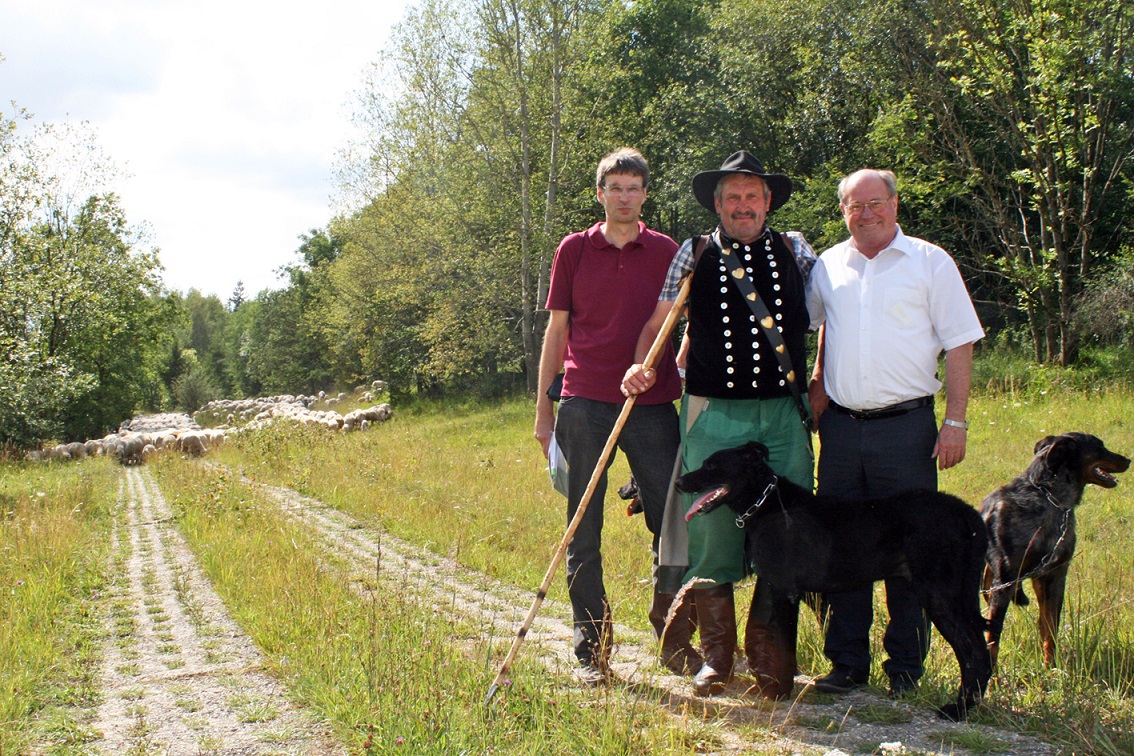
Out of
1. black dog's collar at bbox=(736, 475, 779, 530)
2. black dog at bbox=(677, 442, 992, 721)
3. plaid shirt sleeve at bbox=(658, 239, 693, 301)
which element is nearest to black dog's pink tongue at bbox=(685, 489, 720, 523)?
black dog at bbox=(677, 442, 992, 721)

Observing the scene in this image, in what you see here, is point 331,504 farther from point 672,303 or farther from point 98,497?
point 672,303

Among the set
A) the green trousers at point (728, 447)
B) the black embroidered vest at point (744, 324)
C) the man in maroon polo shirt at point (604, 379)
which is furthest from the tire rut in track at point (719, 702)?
the black embroidered vest at point (744, 324)

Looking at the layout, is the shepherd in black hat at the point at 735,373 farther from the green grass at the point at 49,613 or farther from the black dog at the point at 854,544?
the green grass at the point at 49,613

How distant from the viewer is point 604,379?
444 centimetres

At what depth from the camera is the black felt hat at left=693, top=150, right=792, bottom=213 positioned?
415 cm

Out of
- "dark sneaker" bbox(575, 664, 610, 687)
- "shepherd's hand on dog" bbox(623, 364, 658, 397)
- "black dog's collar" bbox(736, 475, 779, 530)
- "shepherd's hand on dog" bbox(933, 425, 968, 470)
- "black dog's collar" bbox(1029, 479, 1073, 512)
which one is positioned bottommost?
"dark sneaker" bbox(575, 664, 610, 687)

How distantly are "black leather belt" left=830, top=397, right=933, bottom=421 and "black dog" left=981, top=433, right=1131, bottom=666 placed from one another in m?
0.78

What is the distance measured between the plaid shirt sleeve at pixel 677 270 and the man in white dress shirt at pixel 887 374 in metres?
0.64

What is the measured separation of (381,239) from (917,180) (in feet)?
54.8

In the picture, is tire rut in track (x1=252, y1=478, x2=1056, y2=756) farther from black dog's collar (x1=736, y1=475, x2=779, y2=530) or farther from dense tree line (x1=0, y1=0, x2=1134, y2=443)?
dense tree line (x1=0, y1=0, x2=1134, y2=443)

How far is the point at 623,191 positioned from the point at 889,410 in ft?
5.35

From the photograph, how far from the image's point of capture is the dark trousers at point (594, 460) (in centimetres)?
444

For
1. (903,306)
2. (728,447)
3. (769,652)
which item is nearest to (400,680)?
(769,652)

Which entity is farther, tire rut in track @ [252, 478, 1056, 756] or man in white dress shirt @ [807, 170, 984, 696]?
man in white dress shirt @ [807, 170, 984, 696]
